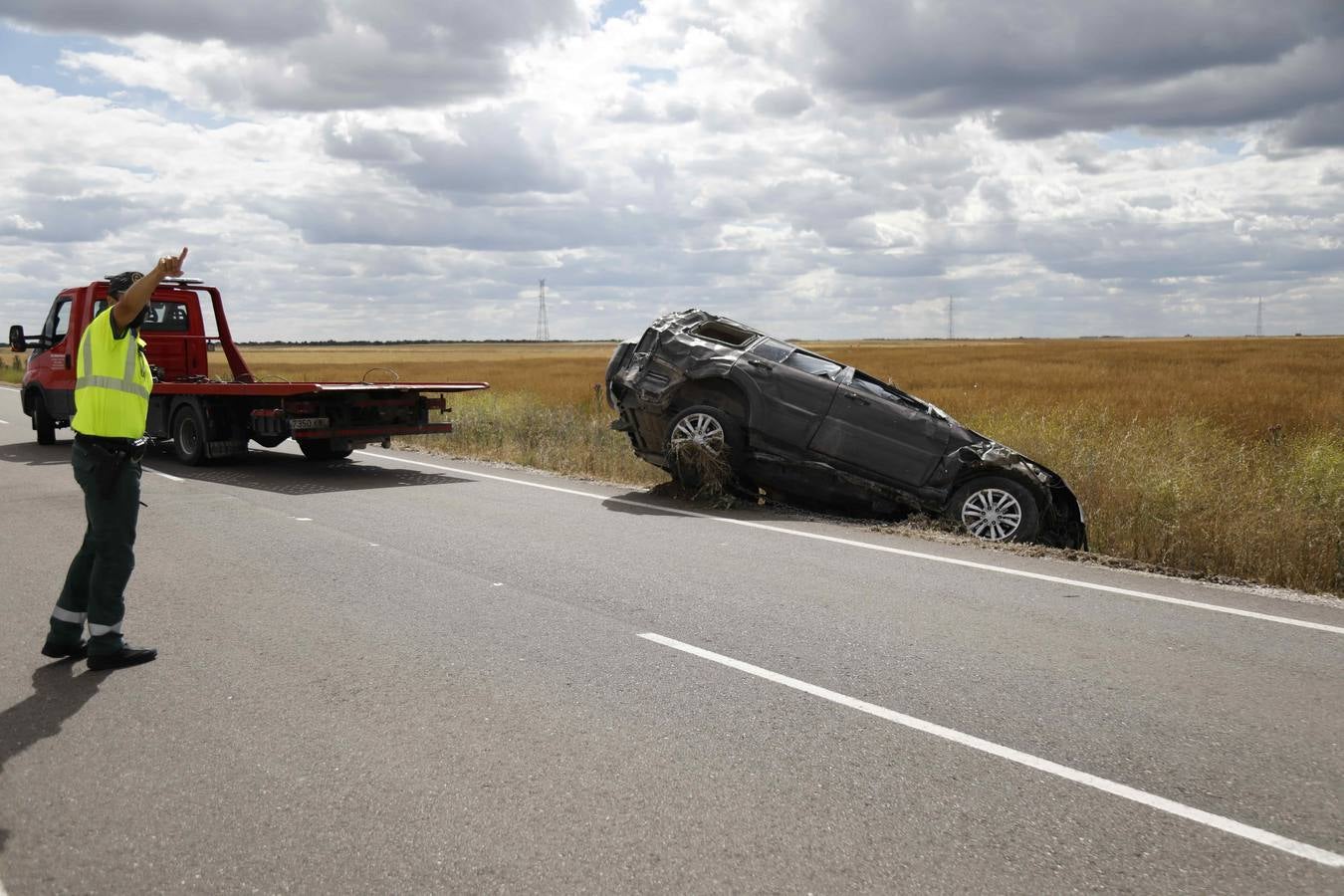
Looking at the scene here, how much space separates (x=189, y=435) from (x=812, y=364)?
7999 mm

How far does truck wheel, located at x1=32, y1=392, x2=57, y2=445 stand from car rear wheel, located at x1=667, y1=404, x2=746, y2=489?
11092 millimetres

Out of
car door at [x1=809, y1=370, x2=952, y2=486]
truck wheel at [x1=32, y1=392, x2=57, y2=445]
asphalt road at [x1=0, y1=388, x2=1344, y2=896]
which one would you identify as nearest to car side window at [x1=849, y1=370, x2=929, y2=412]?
car door at [x1=809, y1=370, x2=952, y2=486]

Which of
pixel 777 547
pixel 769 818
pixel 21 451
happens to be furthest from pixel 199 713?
pixel 21 451

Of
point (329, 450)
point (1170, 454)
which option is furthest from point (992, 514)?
point (329, 450)

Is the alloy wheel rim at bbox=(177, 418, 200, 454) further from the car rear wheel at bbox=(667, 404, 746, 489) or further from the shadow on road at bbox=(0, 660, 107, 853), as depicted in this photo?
the shadow on road at bbox=(0, 660, 107, 853)

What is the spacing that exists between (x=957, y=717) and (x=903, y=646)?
3.57ft

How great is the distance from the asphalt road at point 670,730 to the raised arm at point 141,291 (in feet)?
5.50

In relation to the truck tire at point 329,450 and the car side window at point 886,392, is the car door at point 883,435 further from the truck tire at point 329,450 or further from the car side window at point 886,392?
the truck tire at point 329,450

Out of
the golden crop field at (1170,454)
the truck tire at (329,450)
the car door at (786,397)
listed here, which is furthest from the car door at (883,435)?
the truck tire at (329,450)

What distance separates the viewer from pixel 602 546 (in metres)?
8.48

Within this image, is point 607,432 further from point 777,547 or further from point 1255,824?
point 1255,824

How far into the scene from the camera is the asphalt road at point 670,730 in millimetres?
3381

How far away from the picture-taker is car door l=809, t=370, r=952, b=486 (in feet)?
33.2

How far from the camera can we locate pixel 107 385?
530 cm
